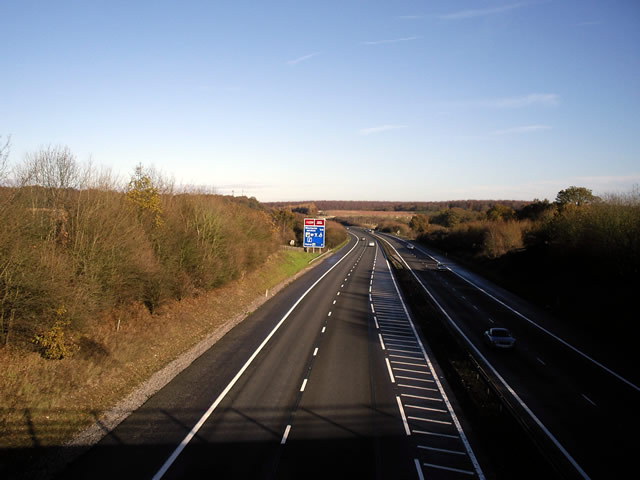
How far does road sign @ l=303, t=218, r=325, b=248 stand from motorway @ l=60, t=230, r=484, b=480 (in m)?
34.5

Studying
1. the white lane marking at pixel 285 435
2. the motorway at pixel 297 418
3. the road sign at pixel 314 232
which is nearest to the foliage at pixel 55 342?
the motorway at pixel 297 418

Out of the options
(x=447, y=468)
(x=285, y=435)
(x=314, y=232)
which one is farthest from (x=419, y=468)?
(x=314, y=232)

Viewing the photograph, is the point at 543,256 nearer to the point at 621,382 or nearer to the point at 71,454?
the point at 621,382

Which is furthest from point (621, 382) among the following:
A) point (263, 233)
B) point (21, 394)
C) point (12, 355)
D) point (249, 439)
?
point (263, 233)

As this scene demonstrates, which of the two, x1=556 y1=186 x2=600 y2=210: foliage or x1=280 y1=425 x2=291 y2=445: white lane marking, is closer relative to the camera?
x1=280 y1=425 x2=291 y2=445: white lane marking

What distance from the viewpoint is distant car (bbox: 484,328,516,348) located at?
70.2ft

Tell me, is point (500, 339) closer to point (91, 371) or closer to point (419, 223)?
point (91, 371)

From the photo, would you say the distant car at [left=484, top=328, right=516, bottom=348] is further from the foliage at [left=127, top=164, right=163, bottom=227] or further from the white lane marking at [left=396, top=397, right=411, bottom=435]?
the foliage at [left=127, top=164, right=163, bottom=227]

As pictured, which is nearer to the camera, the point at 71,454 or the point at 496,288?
the point at 71,454

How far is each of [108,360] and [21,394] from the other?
375cm

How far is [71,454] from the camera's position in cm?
1045

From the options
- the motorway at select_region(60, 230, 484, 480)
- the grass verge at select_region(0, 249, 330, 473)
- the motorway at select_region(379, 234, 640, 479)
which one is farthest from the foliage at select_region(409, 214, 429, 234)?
the motorway at select_region(60, 230, 484, 480)

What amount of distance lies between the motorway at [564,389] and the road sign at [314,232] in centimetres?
2824

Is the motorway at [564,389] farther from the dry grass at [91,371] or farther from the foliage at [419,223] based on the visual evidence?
the foliage at [419,223]
